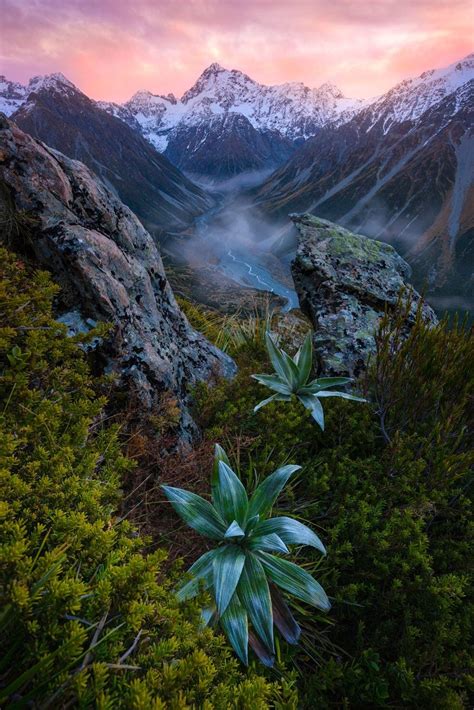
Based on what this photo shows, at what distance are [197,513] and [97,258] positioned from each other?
2.36 meters

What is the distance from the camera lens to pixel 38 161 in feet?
11.9

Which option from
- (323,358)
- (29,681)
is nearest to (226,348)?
(323,358)

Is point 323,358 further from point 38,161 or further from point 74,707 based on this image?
point 74,707

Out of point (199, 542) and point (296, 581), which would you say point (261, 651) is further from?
point (199, 542)

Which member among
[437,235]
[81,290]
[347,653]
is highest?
[437,235]

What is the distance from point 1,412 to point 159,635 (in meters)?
1.40

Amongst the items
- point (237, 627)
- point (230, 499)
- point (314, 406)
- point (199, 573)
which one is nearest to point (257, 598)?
point (237, 627)

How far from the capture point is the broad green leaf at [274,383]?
3906mm

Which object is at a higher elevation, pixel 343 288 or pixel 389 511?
pixel 343 288

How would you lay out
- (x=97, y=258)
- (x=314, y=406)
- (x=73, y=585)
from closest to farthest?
(x=73, y=585) < (x=97, y=258) < (x=314, y=406)

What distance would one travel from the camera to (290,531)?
7.89 feet

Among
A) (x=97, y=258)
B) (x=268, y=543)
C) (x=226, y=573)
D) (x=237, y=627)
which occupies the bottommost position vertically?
(x=237, y=627)

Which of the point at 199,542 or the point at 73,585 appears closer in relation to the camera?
the point at 73,585

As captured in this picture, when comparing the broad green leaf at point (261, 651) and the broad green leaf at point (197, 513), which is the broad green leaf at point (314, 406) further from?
the broad green leaf at point (261, 651)
